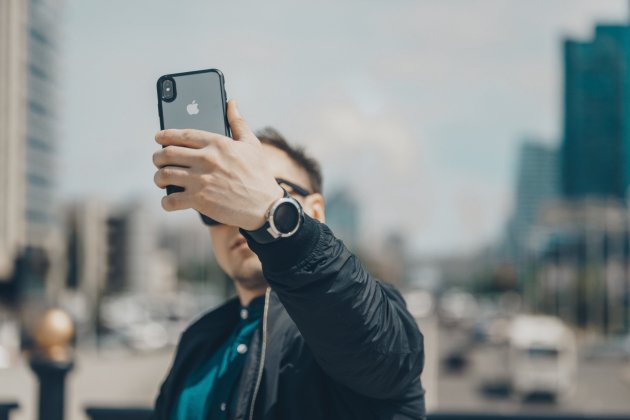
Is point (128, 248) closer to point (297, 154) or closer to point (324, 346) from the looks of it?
point (297, 154)

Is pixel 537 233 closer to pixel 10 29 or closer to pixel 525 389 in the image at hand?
pixel 10 29

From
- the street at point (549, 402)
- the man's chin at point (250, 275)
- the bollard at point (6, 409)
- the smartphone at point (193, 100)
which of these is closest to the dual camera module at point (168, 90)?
the smartphone at point (193, 100)

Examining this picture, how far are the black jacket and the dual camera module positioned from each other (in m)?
0.41

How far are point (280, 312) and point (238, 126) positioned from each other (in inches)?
20.4

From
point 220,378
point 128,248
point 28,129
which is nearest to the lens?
point 220,378

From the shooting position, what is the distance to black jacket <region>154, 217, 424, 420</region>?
1700mm

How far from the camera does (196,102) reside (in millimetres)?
1904

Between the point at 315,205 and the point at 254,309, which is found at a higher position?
the point at 315,205

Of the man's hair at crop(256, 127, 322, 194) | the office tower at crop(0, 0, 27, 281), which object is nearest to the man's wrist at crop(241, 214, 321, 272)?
the man's hair at crop(256, 127, 322, 194)

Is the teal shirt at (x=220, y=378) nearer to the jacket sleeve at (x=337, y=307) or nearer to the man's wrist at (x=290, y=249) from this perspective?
the jacket sleeve at (x=337, y=307)

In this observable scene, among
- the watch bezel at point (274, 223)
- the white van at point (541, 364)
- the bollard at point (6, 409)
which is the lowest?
the white van at point (541, 364)

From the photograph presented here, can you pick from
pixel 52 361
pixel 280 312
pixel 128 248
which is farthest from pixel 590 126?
pixel 280 312

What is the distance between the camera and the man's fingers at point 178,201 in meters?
1.71

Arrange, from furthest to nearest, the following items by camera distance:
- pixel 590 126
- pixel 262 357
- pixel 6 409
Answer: pixel 590 126 → pixel 6 409 → pixel 262 357
